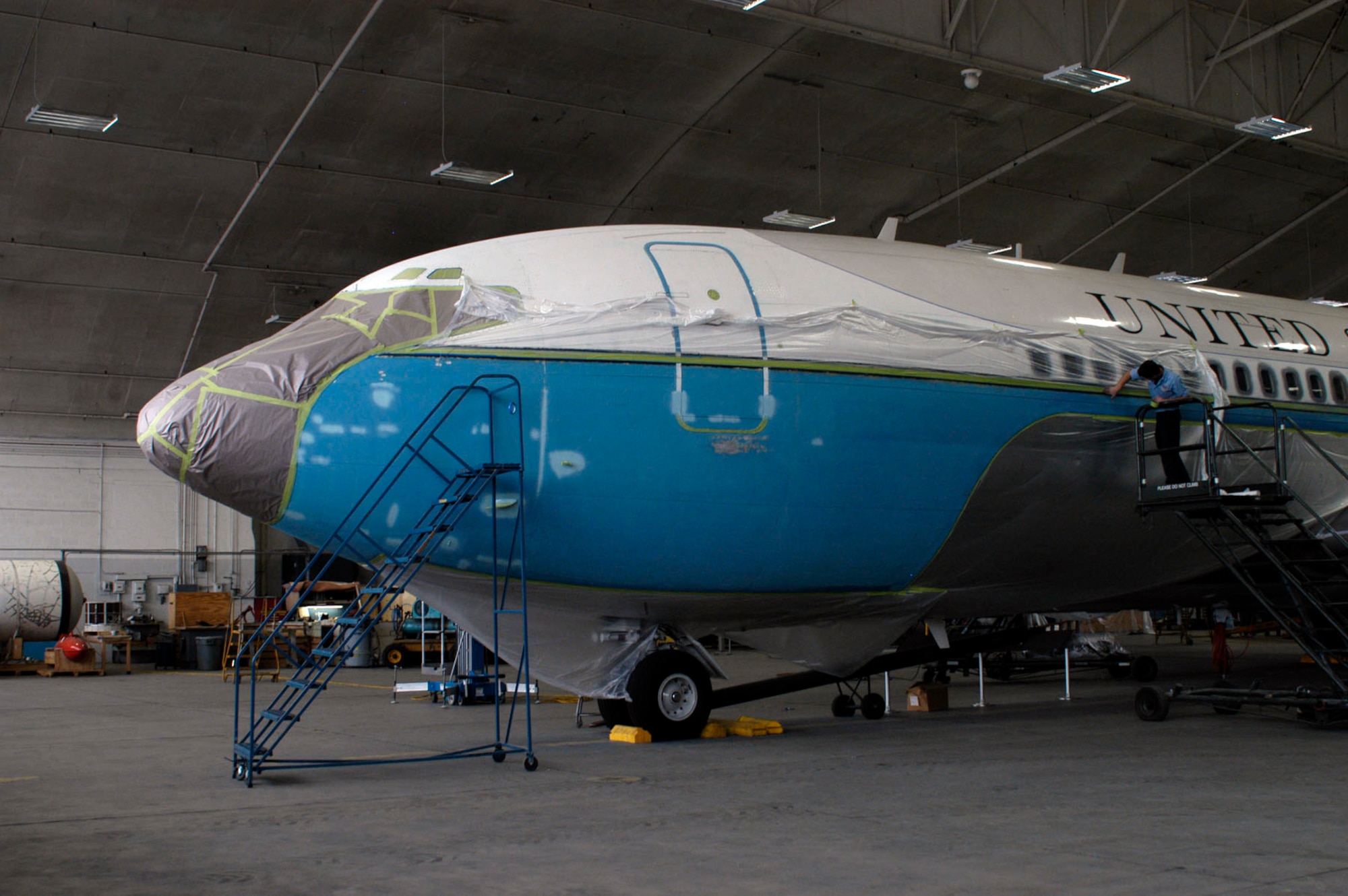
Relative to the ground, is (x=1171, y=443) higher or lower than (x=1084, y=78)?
lower

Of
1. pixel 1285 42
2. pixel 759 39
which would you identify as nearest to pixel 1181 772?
pixel 759 39

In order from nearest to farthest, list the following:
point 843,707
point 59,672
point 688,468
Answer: point 688,468
point 843,707
point 59,672

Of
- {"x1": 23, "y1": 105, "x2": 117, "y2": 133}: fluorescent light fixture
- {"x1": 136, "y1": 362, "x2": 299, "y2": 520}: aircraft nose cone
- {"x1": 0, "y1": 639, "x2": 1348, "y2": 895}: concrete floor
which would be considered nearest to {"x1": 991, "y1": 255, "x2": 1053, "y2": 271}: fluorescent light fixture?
{"x1": 0, "y1": 639, "x2": 1348, "y2": 895}: concrete floor

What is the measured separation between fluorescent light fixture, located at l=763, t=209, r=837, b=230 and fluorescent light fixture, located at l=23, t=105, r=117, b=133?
12.6 meters

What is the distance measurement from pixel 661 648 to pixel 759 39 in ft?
45.0

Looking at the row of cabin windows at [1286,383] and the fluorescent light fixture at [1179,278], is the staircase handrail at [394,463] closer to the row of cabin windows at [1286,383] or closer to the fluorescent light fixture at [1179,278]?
the row of cabin windows at [1286,383]

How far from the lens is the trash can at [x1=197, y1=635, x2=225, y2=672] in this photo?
29859 mm

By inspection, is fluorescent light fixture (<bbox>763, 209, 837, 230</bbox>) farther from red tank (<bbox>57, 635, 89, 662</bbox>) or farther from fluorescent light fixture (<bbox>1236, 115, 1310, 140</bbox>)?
red tank (<bbox>57, 635, 89, 662</bbox>)

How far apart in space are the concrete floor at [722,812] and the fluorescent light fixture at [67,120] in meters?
11.0

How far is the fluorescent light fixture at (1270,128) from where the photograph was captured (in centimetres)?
2253

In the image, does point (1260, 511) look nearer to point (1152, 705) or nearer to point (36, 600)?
point (1152, 705)

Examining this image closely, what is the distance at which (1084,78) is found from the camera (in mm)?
19906

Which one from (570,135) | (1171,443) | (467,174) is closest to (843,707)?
(1171,443)

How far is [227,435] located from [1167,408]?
29.4ft
